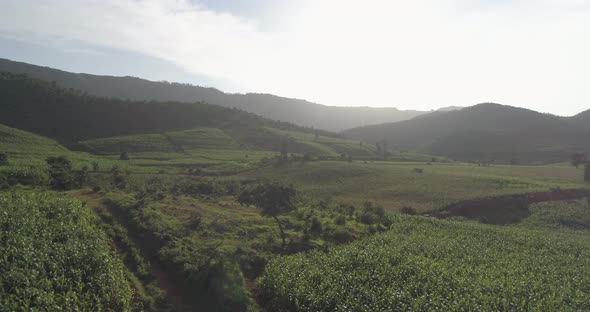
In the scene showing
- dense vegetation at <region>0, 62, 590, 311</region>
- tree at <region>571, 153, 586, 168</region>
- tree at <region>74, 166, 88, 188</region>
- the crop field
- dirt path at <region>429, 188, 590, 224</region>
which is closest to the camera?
dense vegetation at <region>0, 62, 590, 311</region>

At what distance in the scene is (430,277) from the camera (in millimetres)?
23422

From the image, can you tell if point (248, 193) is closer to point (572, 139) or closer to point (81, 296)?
point (81, 296)

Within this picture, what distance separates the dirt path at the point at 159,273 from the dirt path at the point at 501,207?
4265cm

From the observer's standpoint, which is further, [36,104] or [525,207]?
[36,104]

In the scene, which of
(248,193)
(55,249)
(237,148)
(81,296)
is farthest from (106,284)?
(237,148)

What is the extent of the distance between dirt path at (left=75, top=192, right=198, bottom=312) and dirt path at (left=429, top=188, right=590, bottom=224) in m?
42.6

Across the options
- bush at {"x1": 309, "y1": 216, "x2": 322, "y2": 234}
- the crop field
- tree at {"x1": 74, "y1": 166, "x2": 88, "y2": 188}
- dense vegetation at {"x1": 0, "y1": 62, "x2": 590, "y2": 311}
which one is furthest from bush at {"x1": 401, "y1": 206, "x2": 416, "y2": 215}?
tree at {"x1": 74, "y1": 166, "x2": 88, "y2": 188}

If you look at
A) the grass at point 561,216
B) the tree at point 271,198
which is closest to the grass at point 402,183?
the grass at point 561,216

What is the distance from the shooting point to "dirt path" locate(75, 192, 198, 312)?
826 inches

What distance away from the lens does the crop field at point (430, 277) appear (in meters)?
20.2

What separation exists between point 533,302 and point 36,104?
16239 centimetres

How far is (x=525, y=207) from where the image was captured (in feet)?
193

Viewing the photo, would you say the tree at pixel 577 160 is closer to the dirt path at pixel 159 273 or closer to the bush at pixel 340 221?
the bush at pixel 340 221

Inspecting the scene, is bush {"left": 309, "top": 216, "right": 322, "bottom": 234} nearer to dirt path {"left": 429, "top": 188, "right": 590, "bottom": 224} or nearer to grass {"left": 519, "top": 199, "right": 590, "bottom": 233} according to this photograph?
dirt path {"left": 429, "top": 188, "right": 590, "bottom": 224}
